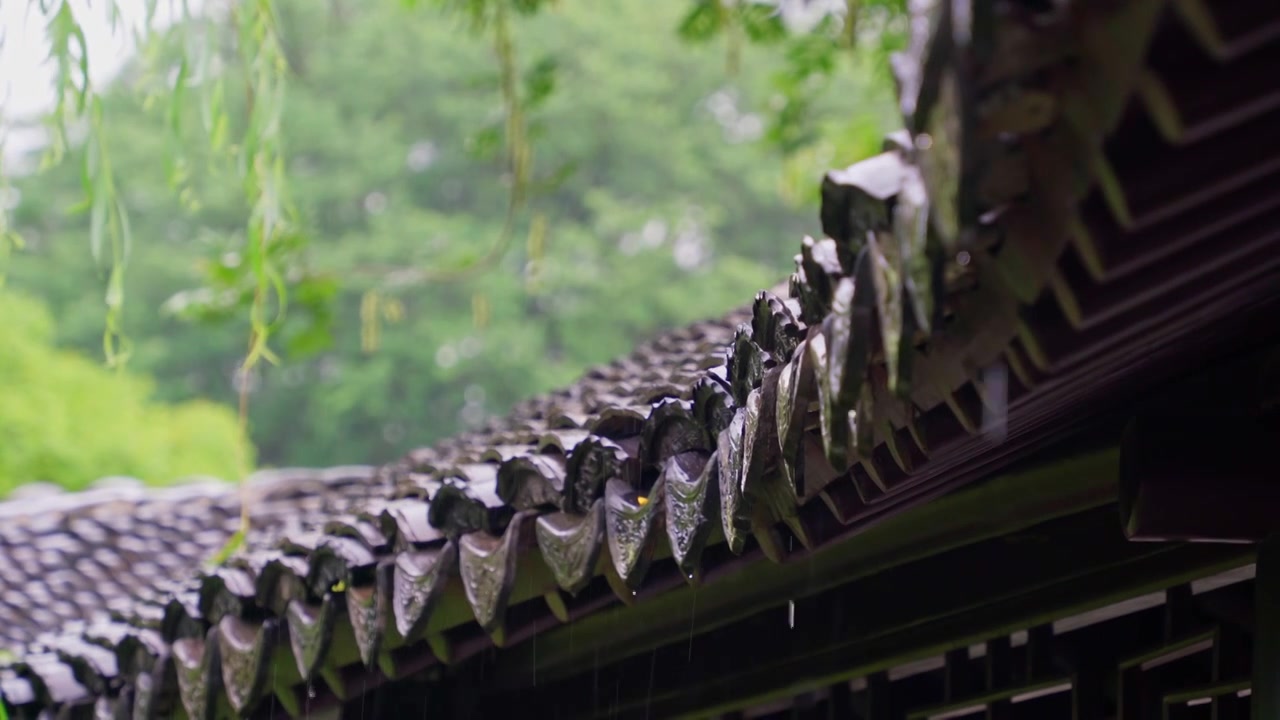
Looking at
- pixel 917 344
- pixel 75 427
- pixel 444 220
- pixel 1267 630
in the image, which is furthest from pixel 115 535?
pixel 444 220

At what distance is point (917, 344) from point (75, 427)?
47.0 ft

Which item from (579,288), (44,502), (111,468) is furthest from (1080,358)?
(579,288)

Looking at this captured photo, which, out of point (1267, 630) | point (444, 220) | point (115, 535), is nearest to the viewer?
point (1267, 630)

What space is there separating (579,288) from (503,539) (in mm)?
18855

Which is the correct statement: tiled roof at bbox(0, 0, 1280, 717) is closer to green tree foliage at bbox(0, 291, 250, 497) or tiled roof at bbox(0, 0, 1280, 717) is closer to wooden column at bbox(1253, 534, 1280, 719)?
wooden column at bbox(1253, 534, 1280, 719)

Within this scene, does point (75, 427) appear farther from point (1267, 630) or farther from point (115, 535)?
point (1267, 630)

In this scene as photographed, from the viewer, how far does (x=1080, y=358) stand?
→ 1.41 metres

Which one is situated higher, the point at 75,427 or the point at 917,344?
the point at 917,344

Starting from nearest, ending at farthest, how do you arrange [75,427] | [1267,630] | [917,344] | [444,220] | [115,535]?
[917,344] → [1267,630] → [115,535] → [75,427] → [444,220]

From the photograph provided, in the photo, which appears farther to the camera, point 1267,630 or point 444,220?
point 444,220

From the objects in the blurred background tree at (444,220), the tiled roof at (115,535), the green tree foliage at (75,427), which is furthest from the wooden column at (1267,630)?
the blurred background tree at (444,220)

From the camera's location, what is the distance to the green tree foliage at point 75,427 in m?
13.4

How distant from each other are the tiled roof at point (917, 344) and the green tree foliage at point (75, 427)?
11462 mm

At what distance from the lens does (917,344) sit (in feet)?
4.55
